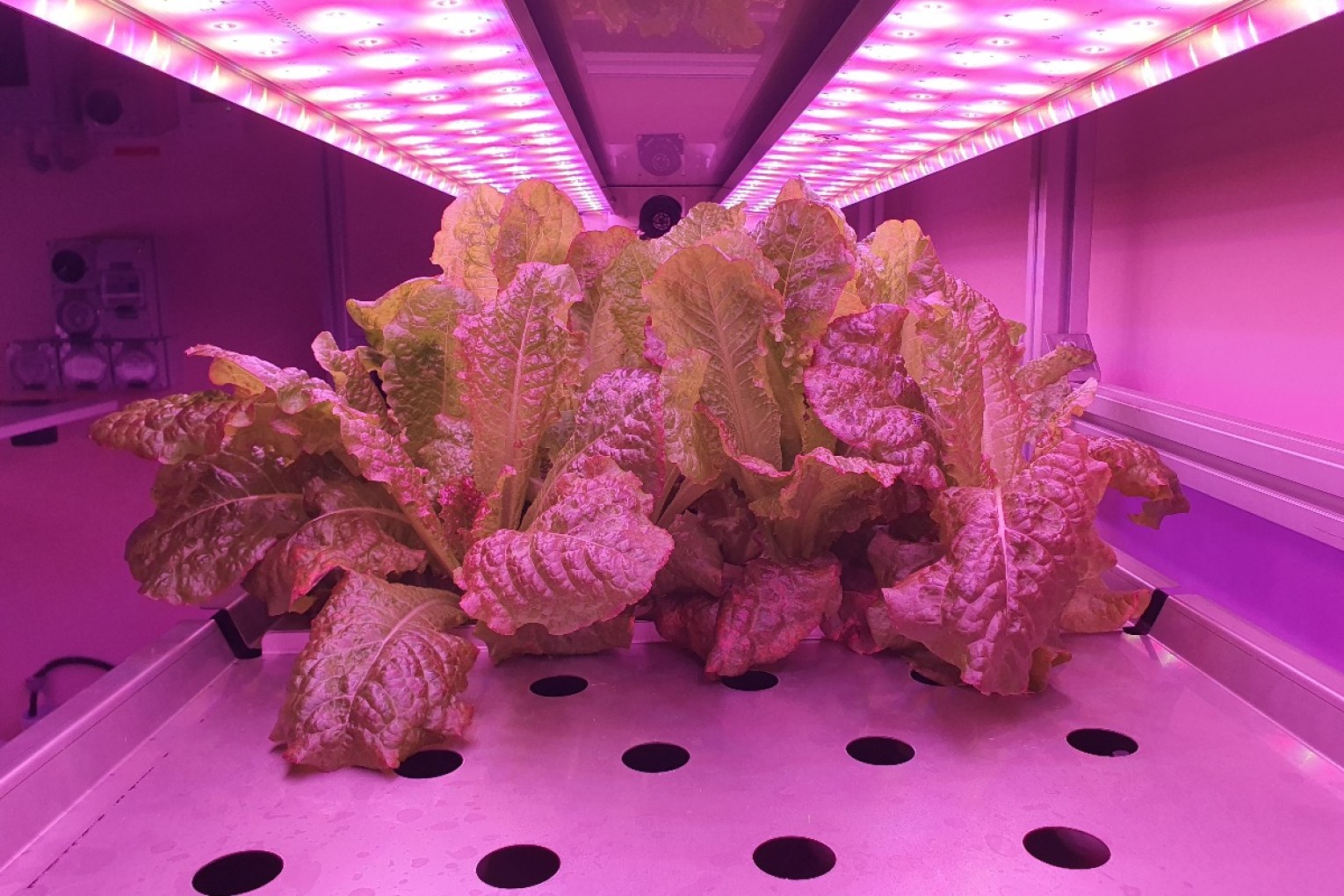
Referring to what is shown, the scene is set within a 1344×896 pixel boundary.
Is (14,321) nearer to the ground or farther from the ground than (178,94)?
nearer to the ground

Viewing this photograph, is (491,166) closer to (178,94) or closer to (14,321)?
(178,94)

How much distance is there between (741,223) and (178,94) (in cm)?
265

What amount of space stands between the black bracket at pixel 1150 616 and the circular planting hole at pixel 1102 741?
19 centimetres

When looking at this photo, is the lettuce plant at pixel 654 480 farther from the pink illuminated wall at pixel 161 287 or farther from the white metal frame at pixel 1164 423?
the pink illuminated wall at pixel 161 287

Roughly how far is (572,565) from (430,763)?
16 centimetres

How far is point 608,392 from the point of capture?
735 millimetres

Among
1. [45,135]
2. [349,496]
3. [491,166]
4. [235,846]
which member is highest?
[45,135]

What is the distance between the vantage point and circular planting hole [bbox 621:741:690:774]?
0.63 metres

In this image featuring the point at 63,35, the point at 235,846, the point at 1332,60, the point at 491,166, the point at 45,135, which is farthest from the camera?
the point at 45,135

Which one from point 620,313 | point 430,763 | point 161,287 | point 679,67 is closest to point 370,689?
point 430,763

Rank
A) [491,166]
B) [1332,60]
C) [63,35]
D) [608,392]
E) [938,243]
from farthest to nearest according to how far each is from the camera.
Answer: [938,243] < [63,35] < [491,166] < [1332,60] < [608,392]

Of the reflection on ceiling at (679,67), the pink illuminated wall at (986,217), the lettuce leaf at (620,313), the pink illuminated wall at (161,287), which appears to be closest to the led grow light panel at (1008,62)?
the reflection on ceiling at (679,67)

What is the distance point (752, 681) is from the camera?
0.74m

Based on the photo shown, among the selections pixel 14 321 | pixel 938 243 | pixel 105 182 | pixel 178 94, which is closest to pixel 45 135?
pixel 105 182
